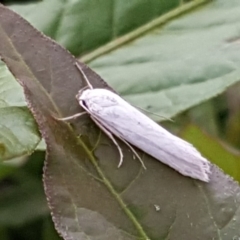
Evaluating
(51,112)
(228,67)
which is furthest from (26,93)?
(228,67)

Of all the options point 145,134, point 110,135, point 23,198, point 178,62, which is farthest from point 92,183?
point 23,198

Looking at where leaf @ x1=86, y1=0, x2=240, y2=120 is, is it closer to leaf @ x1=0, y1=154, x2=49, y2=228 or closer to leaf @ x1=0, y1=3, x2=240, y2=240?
leaf @ x1=0, y1=3, x2=240, y2=240

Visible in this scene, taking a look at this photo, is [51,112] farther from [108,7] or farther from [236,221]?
[108,7]

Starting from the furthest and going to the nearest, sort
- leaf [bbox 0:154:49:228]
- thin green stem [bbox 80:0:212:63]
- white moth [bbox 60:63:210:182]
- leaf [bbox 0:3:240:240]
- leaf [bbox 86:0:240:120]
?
1. leaf [bbox 0:154:49:228]
2. thin green stem [bbox 80:0:212:63]
3. leaf [bbox 86:0:240:120]
4. white moth [bbox 60:63:210:182]
5. leaf [bbox 0:3:240:240]

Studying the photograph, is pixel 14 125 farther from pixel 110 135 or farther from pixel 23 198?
pixel 23 198

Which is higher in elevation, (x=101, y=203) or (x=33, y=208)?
(x=101, y=203)

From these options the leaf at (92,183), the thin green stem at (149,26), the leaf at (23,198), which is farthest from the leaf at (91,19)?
the leaf at (23,198)

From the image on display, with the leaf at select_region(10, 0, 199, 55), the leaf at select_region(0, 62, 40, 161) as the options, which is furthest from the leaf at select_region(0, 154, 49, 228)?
the leaf at select_region(0, 62, 40, 161)
